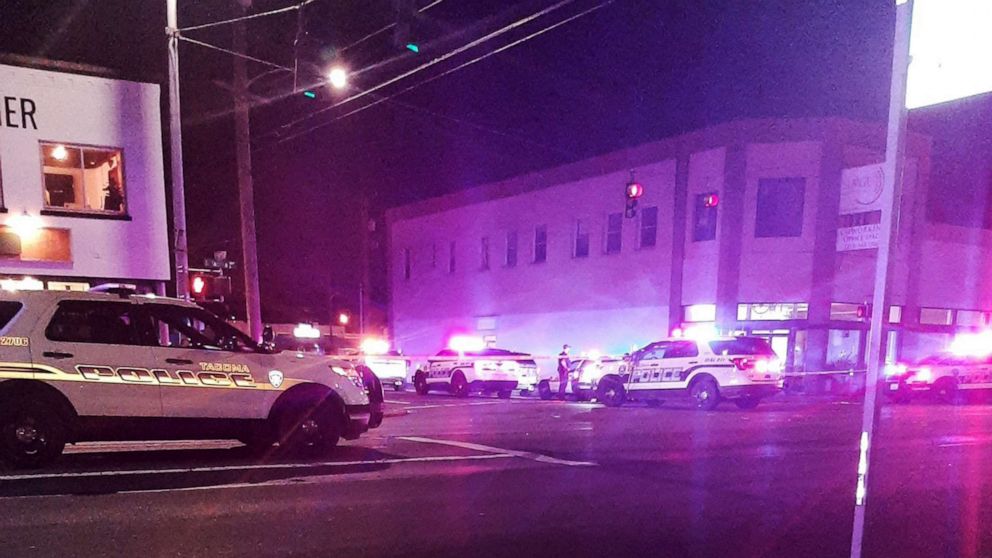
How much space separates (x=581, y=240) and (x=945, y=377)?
47.4 ft

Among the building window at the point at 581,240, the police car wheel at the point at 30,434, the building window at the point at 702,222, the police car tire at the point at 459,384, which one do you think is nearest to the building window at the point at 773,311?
the building window at the point at 702,222

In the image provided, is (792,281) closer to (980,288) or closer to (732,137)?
(732,137)

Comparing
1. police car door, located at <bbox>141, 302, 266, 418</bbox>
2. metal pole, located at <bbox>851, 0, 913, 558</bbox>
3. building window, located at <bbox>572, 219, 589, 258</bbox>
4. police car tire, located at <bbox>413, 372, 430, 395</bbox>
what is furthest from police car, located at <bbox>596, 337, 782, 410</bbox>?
metal pole, located at <bbox>851, 0, 913, 558</bbox>

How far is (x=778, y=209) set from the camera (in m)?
23.1

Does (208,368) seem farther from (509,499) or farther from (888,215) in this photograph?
(888,215)

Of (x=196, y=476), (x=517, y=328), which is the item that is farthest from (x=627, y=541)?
(x=517, y=328)

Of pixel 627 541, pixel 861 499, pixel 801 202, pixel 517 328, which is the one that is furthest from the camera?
pixel 517 328

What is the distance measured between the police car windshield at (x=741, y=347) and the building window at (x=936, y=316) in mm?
14921

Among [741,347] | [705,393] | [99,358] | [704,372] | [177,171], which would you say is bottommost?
[705,393]

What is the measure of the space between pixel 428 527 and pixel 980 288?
99.5ft

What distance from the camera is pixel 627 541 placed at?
5043mm

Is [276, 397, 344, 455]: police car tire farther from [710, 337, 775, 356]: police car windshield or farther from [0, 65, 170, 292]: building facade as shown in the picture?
[710, 337, 775, 356]: police car windshield

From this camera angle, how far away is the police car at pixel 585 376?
17.7 metres

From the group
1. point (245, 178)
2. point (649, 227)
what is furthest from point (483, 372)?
point (649, 227)
